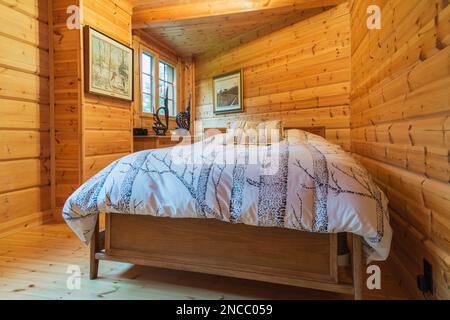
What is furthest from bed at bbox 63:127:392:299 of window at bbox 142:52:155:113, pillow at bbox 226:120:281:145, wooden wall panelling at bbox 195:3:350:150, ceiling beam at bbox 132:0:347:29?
window at bbox 142:52:155:113

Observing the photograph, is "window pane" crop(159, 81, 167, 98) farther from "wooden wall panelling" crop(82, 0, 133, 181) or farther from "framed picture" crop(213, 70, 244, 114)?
"wooden wall panelling" crop(82, 0, 133, 181)

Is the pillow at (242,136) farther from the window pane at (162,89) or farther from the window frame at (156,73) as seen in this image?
the window pane at (162,89)

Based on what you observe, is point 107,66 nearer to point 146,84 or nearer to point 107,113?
point 107,113

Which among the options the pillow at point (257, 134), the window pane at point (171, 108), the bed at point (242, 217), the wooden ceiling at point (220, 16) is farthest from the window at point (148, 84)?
the bed at point (242, 217)

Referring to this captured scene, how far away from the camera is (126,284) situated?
151 centimetres

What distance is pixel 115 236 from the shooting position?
1.54 metres

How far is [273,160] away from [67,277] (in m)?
1.35

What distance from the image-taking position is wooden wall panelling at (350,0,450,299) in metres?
1.11

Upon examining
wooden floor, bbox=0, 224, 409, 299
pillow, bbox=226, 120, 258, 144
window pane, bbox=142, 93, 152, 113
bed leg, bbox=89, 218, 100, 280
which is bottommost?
wooden floor, bbox=0, 224, 409, 299

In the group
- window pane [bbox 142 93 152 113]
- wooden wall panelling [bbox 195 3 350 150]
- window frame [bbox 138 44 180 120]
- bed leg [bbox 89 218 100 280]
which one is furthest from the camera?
window pane [bbox 142 93 152 113]

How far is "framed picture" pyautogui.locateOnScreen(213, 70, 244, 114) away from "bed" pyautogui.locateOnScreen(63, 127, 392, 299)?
2753 millimetres

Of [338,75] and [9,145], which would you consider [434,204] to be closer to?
[338,75]

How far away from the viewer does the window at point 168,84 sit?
14.9 ft
